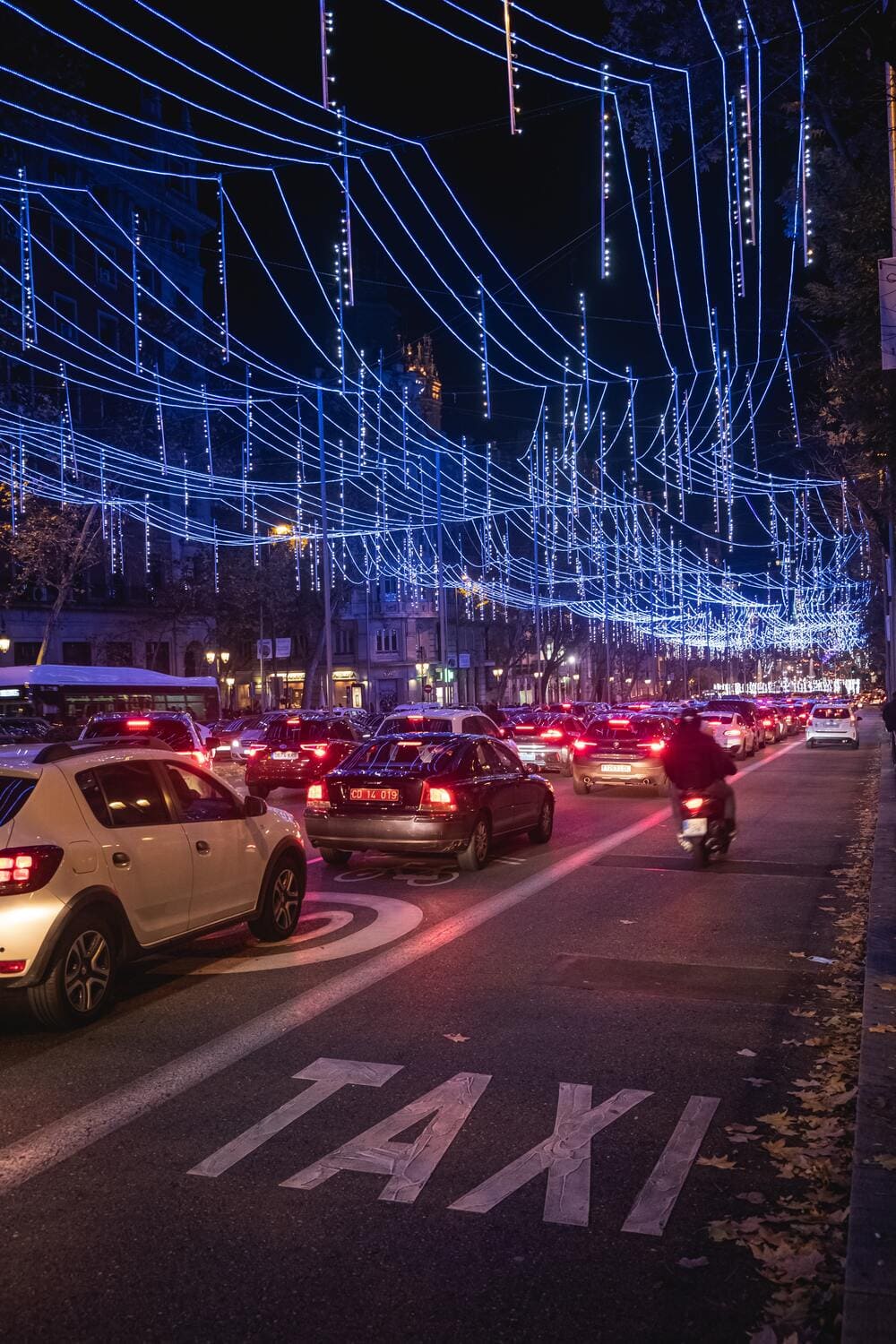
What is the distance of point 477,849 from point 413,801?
0.99 m

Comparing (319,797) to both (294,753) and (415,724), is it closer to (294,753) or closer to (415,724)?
(415,724)

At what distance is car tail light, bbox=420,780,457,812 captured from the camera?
11656mm

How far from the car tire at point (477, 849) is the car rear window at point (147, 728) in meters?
9.83

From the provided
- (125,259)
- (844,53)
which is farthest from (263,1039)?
(125,259)

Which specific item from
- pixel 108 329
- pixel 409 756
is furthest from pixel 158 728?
pixel 108 329

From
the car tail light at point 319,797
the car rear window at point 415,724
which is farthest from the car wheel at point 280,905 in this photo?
the car rear window at point 415,724

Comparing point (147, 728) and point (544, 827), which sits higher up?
point (147, 728)

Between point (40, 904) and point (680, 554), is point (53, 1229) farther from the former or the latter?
point (680, 554)

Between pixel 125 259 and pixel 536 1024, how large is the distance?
5538 cm

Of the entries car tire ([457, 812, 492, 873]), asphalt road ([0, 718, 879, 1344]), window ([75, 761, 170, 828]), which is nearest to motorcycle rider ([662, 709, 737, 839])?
car tire ([457, 812, 492, 873])

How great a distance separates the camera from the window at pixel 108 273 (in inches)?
2079

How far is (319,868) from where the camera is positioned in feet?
41.4

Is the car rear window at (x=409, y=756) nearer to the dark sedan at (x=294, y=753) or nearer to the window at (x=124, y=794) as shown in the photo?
the window at (x=124, y=794)

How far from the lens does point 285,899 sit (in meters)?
8.83
